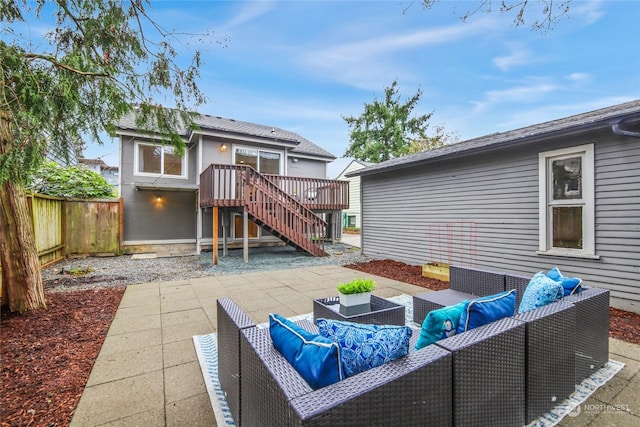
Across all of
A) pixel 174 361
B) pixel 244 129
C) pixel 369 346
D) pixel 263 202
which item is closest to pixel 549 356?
pixel 369 346

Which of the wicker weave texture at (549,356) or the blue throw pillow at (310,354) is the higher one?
the blue throw pillow at (310,354)

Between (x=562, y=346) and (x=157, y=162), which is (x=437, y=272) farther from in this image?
(x=157, y=162)

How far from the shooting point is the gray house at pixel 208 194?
8.70 m

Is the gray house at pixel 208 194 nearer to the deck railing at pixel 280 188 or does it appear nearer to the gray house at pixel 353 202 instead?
the deck railing at pixel 280 188

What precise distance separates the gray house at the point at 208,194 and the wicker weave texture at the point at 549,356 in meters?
7.13

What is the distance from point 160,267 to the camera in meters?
Answer: 7.48

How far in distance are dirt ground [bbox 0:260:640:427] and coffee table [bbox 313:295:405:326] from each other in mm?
2185

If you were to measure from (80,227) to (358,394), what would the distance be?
10877 mm

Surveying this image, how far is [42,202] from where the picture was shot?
703cm

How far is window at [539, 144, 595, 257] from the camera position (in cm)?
455

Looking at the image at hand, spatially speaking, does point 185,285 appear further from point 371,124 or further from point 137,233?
point 371,124

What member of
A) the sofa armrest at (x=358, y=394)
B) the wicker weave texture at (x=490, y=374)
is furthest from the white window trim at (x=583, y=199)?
the sofa armrest at (x=358, y=394)

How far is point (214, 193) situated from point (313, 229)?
316cm

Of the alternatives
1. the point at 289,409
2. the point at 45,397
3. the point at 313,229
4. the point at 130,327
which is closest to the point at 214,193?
the point at 313,229
